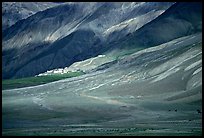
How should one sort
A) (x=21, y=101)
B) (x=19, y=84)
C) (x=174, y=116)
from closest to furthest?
(x=174, y=116)
(x=21, y=101)
(x=19, y=84)

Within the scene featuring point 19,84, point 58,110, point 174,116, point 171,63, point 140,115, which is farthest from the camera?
point 19,84

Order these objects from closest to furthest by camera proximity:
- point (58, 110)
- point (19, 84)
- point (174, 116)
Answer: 1. point (174, 116)
2. point (58, 110)
3. point (19, 84)

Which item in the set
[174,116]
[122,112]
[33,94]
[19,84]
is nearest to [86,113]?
[122,112]

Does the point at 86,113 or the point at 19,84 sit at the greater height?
the point at 19,84

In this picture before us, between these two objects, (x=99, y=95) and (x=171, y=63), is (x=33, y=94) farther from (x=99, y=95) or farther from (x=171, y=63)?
(x=171, y=63)

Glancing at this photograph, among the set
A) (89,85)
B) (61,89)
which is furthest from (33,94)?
(89,85)

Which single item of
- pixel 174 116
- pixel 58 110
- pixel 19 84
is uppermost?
pixel 19 84

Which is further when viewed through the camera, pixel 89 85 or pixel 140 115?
pixel 89 85

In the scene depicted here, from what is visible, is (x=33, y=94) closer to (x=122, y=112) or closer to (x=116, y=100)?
(x=116, y=100)

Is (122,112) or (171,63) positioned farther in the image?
(171,63)
